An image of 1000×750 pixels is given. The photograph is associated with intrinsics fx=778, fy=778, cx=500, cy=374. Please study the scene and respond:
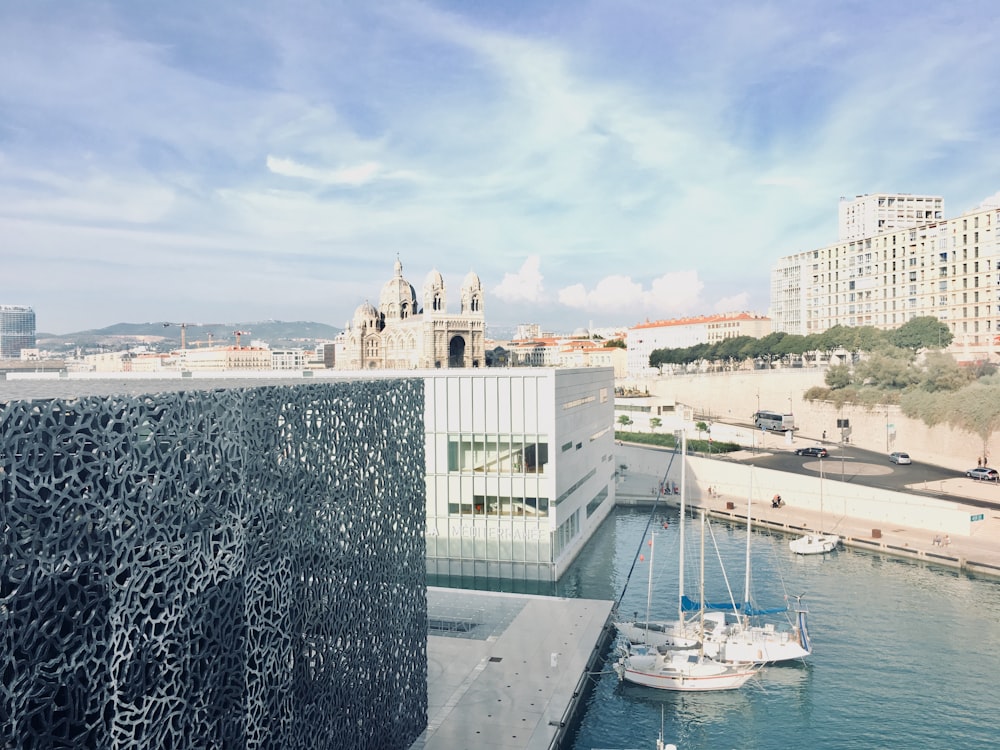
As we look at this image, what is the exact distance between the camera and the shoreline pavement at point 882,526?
131ft

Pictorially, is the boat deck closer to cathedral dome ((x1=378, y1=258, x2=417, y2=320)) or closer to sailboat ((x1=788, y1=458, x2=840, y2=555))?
sailboat ((x1=788, y1=458, x2=840, y2=555))

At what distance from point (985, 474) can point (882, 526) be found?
643 inches

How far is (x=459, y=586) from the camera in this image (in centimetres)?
3528

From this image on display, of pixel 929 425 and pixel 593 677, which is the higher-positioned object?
pixel 929 425

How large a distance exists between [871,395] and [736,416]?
21595 mm

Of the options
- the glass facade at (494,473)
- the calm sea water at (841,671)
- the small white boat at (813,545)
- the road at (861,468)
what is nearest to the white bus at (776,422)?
the road at (861,468)

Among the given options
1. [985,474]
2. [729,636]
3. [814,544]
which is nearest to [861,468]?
[985,474]

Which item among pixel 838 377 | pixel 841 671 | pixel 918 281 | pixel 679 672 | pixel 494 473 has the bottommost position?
pixel 841 671

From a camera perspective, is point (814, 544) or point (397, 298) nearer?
point (814, 544)

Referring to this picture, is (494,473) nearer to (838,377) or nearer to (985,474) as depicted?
(985,474)

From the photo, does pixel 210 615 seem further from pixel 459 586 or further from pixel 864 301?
pixel 864 301

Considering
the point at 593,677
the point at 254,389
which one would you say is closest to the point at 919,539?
the point at 593,677

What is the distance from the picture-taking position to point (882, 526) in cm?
4625

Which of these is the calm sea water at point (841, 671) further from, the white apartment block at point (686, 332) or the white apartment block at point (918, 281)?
the white apartment block at point (686, 332)
